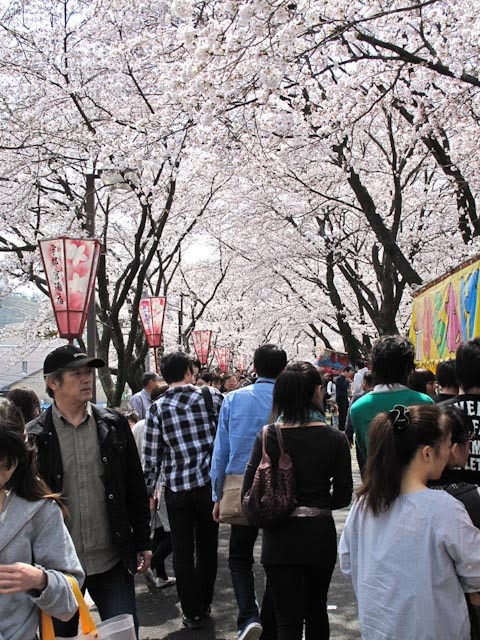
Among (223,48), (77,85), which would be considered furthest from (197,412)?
(77,85)

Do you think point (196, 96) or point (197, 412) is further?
point (196, 96)

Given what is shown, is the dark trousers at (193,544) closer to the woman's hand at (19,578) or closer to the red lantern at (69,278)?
the woman's hand at (19,578)

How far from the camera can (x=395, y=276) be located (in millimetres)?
16828

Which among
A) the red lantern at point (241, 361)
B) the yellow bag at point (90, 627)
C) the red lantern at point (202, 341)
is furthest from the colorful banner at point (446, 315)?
the red lantern at point (241, 361)

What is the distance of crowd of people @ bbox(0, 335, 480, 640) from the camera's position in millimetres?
2557

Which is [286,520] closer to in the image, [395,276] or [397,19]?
[397,19]

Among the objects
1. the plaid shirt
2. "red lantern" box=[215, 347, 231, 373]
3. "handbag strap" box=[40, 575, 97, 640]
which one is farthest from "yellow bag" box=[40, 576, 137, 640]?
"red lantern" box=[215, 347, 231, 373]

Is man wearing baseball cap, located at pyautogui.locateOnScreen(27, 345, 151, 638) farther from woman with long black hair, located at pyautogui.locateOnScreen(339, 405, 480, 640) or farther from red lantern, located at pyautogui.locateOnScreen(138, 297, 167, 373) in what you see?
red lantern, located at pyautogui.locateOnScreen(138, 297, 167, 373)

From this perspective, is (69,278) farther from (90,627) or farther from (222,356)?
(222,356)

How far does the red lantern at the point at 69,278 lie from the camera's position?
8.72m

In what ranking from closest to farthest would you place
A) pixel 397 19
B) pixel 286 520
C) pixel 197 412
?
pixel 286 520 → pixel 197 412 → pixel 397 19

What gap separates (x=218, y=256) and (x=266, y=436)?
24.1 metres

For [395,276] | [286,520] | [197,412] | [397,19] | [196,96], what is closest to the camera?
[286,520]

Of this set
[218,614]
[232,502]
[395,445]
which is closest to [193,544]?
[218,614]
